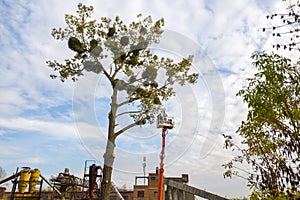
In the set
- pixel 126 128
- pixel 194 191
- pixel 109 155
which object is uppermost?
pixel 126 128

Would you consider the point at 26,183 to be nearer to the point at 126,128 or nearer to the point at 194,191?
the point at 126,128

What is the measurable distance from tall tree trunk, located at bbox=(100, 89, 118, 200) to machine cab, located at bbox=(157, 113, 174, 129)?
5957mm

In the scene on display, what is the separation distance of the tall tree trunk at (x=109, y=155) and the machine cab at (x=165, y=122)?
596 cm

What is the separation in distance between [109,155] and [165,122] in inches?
240

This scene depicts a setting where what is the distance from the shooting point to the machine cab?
6414 millimetres

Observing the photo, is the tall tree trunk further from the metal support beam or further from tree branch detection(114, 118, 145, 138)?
the metal support beam

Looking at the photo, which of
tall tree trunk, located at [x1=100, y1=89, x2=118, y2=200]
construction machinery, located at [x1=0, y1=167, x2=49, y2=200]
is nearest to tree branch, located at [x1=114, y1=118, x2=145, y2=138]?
tall tree trunk, located at [x1=100, y1=89, x2=118, y2=200]

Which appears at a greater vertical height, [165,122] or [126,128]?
[126,128]

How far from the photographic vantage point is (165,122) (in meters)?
6.45

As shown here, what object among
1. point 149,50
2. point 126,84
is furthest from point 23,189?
point 149,50

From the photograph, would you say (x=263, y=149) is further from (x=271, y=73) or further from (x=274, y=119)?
(x=271, y=73)

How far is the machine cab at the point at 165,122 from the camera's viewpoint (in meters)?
6.41

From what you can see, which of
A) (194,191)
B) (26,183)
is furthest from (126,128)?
(194,191)

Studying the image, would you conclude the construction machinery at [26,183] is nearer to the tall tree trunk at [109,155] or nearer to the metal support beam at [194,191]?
the tall tree trunk at [109,155]
